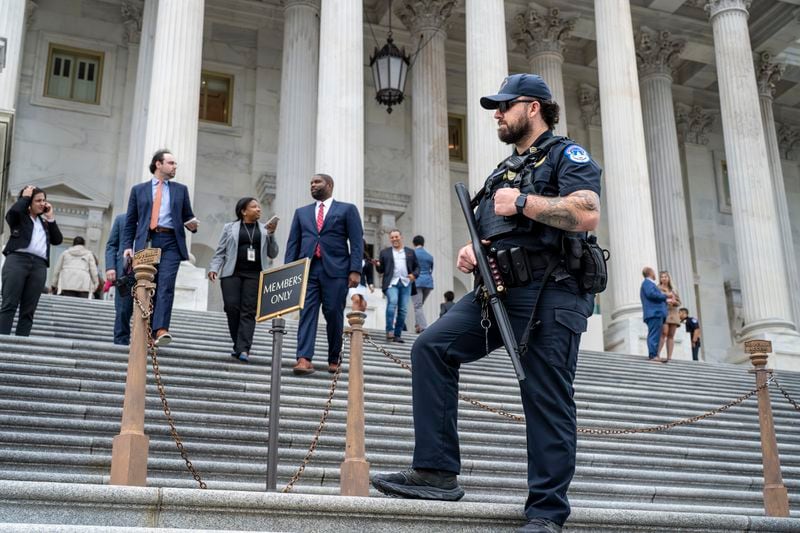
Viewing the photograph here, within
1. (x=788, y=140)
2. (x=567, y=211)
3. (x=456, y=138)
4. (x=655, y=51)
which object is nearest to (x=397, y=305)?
(x=567, y=211)

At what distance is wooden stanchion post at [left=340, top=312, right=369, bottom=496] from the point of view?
570 cm

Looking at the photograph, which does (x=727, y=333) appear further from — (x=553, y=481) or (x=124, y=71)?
(x=553, y=481)

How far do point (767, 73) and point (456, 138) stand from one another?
30.3 feet

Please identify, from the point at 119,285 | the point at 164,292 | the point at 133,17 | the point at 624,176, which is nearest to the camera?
the point at 164,292

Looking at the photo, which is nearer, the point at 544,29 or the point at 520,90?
the point at 520,90

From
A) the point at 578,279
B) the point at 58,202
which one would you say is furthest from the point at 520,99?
the point at 58,202

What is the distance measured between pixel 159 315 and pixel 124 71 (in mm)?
16526

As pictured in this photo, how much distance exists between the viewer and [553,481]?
4215 mm

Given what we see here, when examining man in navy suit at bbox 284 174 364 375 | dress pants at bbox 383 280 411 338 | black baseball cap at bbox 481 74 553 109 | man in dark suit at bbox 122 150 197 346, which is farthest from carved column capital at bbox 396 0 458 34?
black baseball cap at bbox 481 74 553 109

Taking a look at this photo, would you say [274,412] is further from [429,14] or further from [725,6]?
[725,6]

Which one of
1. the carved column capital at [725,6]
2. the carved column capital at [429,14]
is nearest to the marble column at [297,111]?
the carved column capital at [429,14]

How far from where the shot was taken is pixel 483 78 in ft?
63.6

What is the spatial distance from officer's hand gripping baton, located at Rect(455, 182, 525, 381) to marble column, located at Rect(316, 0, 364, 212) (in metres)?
12.2

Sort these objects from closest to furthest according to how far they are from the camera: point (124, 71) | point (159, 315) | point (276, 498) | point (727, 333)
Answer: point (276, 498) < point (159, 315) < point (124, 71) < point (727, 333)
